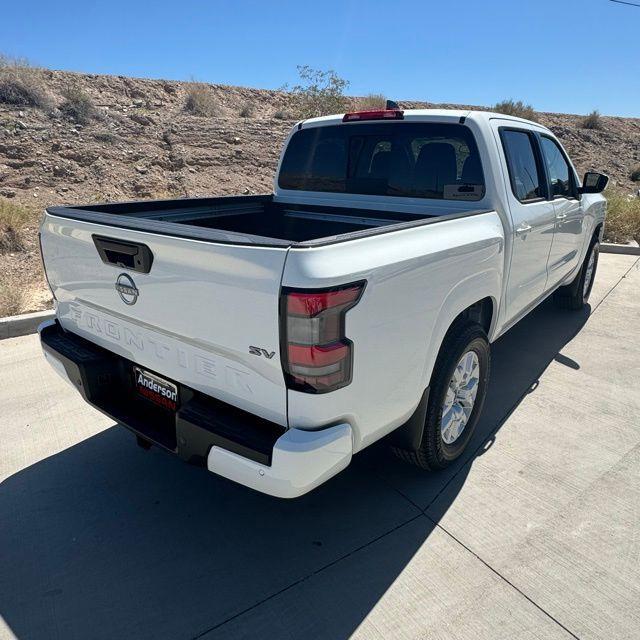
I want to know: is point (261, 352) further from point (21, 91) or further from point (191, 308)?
point (21, 91)

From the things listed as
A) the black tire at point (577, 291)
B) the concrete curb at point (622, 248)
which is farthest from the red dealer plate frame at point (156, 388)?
the concrete curb at point (622, 248)

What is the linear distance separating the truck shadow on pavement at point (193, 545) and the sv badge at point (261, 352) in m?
1.09

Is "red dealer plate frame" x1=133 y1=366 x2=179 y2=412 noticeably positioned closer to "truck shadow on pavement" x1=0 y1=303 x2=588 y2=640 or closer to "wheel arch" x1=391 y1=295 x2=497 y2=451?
"truck shadow on pavement" x1=0 y1=303 x2=588 y2=640

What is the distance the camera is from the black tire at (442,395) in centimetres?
267

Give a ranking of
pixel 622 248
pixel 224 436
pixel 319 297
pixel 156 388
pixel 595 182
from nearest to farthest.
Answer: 1. pixel 319 297
2. pixel 224 436
3. pixel 156 388
4. pixel 595 182
5. pixel 622 248

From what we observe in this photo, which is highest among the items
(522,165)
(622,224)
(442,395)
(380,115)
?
(380,115)

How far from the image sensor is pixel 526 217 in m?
3.47

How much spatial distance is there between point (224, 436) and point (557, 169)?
3979 mm

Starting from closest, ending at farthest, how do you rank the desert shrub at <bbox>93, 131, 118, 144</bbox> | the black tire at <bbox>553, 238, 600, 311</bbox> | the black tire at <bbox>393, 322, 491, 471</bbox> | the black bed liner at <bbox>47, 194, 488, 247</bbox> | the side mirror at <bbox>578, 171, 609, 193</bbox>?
the black tire at <bbox>393, 322, 491, 471</bbox>
the black bed liner at <bbox>47, 194, 488, 247</bbox>
the side mirror at <bbox>578, 171, 609, 193</bbox>
the black tire at <bbox>553, 238, 600, 311</bbox>
the desert shrub at <bbox>93, 131, 118, 144</bbox>

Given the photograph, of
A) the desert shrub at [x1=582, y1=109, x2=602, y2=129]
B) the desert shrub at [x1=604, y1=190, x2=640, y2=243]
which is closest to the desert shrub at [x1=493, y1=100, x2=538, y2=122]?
the desert shrub at [x1=582, y1=109, x2=602, y2=129]

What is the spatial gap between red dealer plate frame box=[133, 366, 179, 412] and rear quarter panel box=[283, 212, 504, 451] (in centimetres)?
69

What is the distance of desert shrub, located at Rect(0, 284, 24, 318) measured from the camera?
208 inches

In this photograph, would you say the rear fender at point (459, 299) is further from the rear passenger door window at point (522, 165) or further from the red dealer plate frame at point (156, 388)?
the red dealer plate frame at point (156, 388)

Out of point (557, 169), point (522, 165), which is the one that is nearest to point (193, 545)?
point (522, 165)
